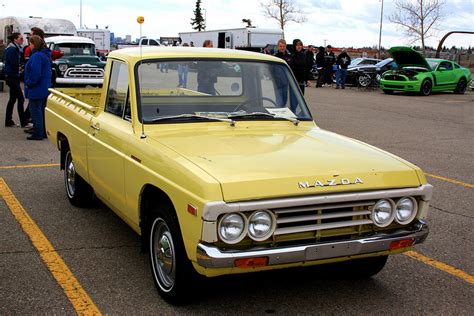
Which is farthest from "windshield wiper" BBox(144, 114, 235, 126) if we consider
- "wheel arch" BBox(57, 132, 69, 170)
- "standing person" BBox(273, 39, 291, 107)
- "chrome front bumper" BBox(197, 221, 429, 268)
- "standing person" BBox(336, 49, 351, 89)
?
"standing person" BBox(336, 49, 351, 89)

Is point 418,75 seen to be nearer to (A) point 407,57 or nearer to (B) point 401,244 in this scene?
(A) point 407,57

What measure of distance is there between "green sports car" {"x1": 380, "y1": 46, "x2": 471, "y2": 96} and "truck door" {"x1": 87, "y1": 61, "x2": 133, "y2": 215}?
18.8 m

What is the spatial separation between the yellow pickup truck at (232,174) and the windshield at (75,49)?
56.0 ft

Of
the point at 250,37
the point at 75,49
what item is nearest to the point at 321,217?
the point at 75,49

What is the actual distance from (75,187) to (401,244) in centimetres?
374

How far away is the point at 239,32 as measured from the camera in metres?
35.3

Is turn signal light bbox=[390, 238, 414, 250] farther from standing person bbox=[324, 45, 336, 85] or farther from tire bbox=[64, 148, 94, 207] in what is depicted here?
standing person bbox=[324, 45, 336, 85]

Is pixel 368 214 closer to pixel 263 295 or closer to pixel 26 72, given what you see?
pixel 263 295

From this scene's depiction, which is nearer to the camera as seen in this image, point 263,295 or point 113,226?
point 263,295

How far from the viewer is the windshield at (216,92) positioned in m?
4.73

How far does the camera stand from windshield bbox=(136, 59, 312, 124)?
186 inches

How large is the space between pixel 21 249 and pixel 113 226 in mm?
976

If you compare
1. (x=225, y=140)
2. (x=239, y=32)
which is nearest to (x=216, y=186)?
(x=225, y=140)

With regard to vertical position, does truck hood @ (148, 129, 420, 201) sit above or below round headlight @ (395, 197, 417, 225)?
above
